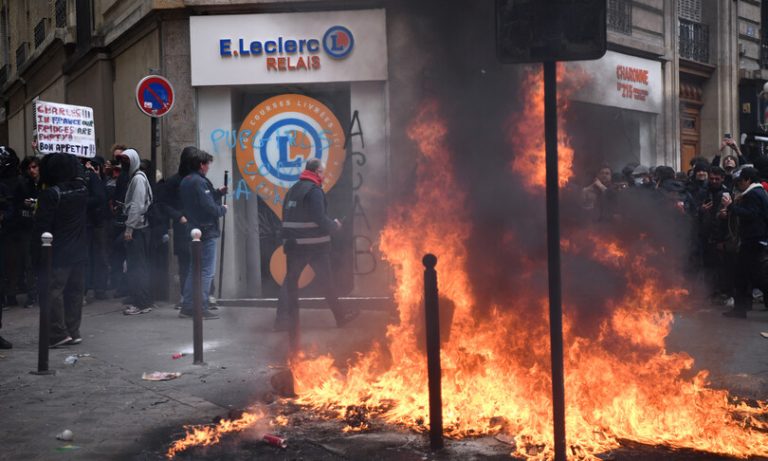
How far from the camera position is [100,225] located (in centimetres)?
1162

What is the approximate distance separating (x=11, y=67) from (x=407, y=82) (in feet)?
79.2

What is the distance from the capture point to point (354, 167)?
11547 millimetres

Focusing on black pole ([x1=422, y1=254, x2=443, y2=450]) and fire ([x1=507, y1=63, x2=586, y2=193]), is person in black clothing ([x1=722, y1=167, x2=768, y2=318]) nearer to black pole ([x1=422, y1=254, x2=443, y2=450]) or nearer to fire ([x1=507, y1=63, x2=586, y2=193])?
fire ([x1=507, y1=63, x2=586, y2=193])

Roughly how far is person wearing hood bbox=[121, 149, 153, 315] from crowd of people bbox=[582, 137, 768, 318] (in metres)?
5.84

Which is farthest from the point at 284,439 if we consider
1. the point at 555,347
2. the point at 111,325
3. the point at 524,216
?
the point at 111,325

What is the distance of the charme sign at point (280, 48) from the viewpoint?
11.4 m

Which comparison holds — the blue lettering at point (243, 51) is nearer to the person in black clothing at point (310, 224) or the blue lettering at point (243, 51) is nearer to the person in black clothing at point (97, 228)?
the person in black clothing at point (97, 228)

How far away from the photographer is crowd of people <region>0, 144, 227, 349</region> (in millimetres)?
7785

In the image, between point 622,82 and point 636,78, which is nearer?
point 622,82

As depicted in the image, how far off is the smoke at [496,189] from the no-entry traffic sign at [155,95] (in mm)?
5414

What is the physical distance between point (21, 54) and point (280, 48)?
17.1m

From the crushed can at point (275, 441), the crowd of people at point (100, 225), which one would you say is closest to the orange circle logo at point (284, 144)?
the crowd of people at point (100, 225)

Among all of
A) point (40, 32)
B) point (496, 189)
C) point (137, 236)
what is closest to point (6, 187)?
point (137, 236)

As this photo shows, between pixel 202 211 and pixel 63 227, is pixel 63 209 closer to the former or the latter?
pixel 63 227
